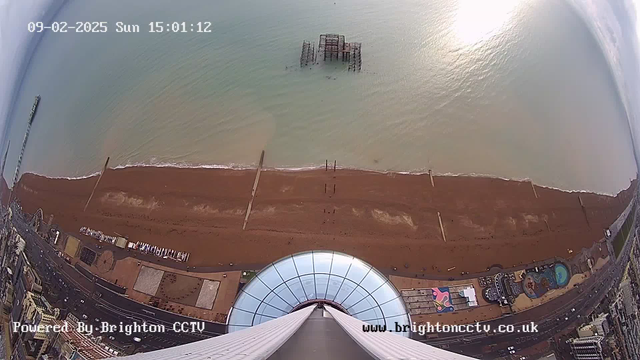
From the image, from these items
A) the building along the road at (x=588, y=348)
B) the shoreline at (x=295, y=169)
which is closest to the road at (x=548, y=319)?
the building along the road at (x=588, y=348)

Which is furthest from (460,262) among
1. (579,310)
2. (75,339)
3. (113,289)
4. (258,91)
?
(75,339)

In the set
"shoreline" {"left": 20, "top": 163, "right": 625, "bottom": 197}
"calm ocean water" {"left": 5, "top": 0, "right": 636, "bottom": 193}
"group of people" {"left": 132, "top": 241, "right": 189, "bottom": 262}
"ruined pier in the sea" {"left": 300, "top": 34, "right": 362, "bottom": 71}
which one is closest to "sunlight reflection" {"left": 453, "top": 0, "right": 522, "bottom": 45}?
"calm ocean water" {"left": 5, "top": 0, "right": 636, "bottom": 193}

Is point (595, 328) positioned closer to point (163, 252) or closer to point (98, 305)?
point (163, 252)

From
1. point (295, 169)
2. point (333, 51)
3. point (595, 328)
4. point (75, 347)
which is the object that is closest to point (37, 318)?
point (75, 347)

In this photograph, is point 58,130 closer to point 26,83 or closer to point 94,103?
point 94,103

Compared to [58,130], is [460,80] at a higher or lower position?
higher

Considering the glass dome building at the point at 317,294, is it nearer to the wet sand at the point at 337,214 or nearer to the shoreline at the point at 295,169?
the wet sand at the point at 337,214
